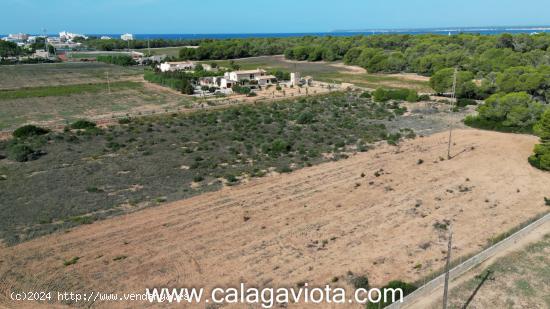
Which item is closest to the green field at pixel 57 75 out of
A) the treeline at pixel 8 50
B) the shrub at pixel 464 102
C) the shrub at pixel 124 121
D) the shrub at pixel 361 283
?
the treeline at pixel 8 50

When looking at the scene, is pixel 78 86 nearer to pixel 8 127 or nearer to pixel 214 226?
pixel 8 127

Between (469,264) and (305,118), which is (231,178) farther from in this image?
(305,118)

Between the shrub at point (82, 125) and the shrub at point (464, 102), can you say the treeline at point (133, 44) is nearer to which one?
the shrub at point (82, 125)

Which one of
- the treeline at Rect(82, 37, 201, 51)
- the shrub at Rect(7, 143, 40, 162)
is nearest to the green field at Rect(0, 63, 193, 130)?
the shrub at Rect(7, 143, 40, 162)

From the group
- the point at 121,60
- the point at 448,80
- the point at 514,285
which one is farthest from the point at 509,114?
the point at 121,60

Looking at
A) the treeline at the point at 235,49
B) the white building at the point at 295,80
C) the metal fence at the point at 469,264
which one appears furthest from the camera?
the treeline at the point at 235,49

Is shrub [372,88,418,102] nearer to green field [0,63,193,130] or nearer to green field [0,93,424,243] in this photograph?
green field [0,93,424,243]

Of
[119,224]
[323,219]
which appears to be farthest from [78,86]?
[323,219]
